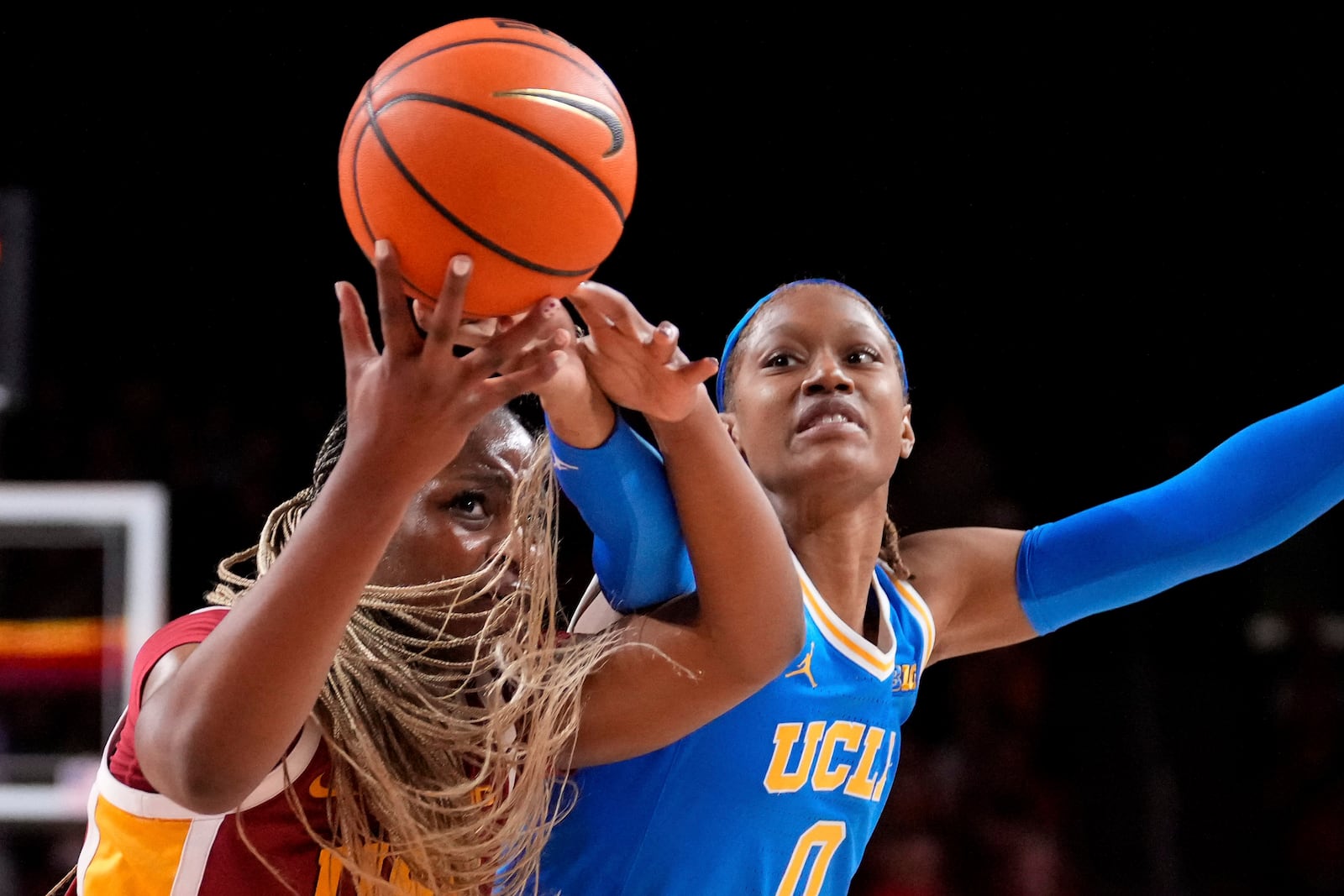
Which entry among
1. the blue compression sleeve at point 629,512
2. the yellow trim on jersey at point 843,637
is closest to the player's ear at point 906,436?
the yellow trim on jersey at point 843,637

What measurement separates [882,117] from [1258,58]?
1.67 m

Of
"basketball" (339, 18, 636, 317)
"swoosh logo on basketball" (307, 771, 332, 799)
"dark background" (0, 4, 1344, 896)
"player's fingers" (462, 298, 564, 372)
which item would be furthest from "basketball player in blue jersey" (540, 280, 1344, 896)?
"dark background" (0, 4, 1344, 896)

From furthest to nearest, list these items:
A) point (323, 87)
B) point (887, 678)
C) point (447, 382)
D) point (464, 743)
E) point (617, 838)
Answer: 1. point (323, 87)
2. point (887, 678)
3. point (617, 838)
4. point (464, 743)
5. point (447, 382)

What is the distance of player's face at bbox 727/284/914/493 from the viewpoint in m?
2.29

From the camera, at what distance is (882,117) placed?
21.0 feet

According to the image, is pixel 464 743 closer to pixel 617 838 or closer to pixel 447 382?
pixel 617 838

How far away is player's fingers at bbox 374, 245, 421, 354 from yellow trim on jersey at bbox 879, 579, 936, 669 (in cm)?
130

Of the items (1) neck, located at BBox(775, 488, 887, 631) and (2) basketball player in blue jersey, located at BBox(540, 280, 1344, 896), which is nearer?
(2) basketball player in blue jersey, located at BBox(540, 280, 1344, 896)

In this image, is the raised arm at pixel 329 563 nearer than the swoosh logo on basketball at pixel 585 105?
Yes

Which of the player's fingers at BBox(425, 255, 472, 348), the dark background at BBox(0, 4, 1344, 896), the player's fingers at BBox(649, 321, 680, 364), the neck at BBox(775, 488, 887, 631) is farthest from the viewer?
the dark background at BBox(0, 4, 1344, 896)

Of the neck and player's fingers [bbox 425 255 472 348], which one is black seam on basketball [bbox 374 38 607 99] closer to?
player's fingers [bbox 425 255 472 348]

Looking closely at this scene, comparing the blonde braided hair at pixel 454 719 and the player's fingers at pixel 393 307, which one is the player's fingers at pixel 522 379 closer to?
the player's fingers at pixel 393 307

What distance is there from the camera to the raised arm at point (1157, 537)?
2.54m

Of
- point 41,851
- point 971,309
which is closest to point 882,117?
point 971,309
